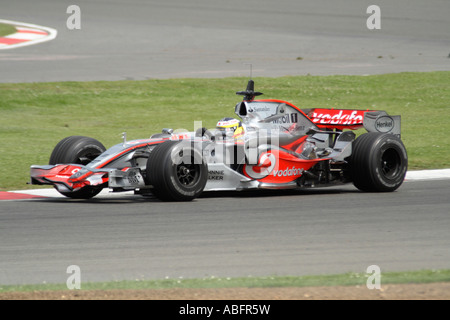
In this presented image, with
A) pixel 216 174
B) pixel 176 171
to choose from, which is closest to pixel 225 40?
pixel 216 174

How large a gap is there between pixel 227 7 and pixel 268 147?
99.5 feet

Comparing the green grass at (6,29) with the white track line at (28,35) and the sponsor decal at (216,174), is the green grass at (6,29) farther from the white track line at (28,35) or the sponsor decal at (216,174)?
the sponsor decal at (216,174)

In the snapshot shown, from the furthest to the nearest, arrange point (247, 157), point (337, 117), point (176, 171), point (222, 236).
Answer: point (337, 117)
point (247, 157)
point (176, 171)
point (222, 236)

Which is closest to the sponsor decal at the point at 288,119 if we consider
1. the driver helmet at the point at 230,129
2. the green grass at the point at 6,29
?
the driver helmet at the point at 230,129

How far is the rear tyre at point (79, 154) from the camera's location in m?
11.9

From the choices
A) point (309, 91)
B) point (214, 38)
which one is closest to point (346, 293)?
point (309, 91)

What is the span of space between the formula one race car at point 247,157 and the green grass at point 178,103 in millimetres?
4689

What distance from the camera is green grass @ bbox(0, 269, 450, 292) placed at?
6688 millimetres

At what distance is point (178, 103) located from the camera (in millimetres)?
22953

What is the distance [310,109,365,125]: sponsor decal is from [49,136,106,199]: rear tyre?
11.1ft

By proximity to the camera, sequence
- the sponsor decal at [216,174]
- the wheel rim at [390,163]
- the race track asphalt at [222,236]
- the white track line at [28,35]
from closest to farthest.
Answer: the race track asphalt at [222,236] → the sponsor decal at [216,174] → the wheel rim at [390,163] → the white track line at [28,35]

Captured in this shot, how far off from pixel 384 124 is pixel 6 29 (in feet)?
78.0

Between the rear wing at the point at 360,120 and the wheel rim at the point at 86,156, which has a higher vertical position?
the rear wing at the point at 360,120

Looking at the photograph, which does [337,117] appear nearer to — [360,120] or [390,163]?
[360,120]
